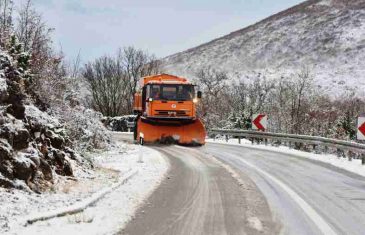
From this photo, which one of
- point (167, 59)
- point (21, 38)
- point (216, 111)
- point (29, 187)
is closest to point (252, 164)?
point (21, 38)

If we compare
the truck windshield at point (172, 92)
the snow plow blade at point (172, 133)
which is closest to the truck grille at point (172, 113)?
the snow plow blade at point (172, 133)

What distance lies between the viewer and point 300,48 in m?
101

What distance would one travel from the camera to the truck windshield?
2431cm

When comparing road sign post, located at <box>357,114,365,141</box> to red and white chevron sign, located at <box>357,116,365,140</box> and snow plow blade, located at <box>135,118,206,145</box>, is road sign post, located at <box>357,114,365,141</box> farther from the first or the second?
snow plow blade, located at <box>135,118,206,145</box>

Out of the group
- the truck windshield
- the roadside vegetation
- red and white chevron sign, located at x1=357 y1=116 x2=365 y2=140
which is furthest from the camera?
the roadside vegetation

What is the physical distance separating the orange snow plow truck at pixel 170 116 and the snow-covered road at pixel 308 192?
604cm

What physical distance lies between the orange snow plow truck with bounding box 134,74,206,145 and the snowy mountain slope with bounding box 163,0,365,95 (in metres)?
54.6

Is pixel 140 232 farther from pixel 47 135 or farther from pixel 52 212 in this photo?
pixel 47 135

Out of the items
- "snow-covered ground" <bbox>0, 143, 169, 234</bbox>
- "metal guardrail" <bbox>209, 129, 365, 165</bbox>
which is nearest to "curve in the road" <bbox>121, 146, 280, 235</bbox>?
"snow-covered ground" <bbox>0, 143, 169, 234</bbox>

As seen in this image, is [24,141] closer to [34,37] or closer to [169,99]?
[34,37]

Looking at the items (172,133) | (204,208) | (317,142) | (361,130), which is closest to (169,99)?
(172,133)

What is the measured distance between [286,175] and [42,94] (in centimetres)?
599

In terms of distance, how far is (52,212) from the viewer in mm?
7641

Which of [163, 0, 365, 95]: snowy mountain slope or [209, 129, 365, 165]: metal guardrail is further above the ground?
[163, 0, 365, 95]: snowy mountain slope
